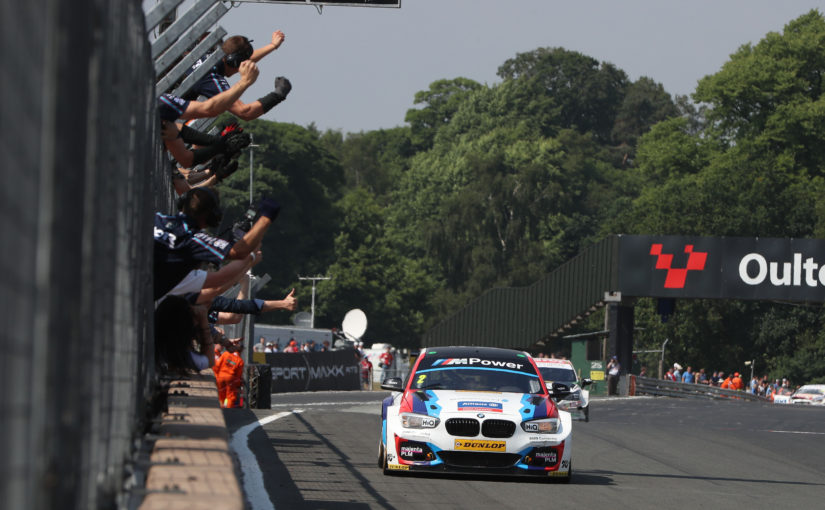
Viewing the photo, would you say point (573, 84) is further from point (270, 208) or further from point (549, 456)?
point (270, 208)

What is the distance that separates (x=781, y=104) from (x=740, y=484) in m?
69.5

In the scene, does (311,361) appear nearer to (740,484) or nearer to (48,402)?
(740,484)

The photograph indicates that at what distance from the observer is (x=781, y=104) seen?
8150cm

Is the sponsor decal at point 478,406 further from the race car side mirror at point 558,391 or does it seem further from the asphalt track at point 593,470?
the race car side mirror at point 558,391

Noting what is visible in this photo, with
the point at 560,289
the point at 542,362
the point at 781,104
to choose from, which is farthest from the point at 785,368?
the point at 542,362

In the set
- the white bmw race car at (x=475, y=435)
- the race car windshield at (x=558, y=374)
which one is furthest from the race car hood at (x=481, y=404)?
the race car windshield at (x=558, y=374)

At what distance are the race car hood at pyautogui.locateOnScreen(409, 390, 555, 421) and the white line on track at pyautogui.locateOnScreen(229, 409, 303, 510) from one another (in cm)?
172

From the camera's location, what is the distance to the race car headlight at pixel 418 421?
45.0ft

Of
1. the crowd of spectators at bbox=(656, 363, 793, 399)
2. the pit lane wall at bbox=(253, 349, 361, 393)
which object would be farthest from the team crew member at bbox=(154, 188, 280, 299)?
the crowd of spectators at bbox=(656, 363, 793, 399)

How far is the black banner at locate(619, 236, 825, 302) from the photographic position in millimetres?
51438

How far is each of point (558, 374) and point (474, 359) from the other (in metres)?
12.1

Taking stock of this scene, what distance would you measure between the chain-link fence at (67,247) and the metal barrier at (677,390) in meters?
45.9

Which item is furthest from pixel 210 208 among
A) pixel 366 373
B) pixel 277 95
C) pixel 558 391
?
pixel 366 373

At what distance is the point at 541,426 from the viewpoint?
13789mm
